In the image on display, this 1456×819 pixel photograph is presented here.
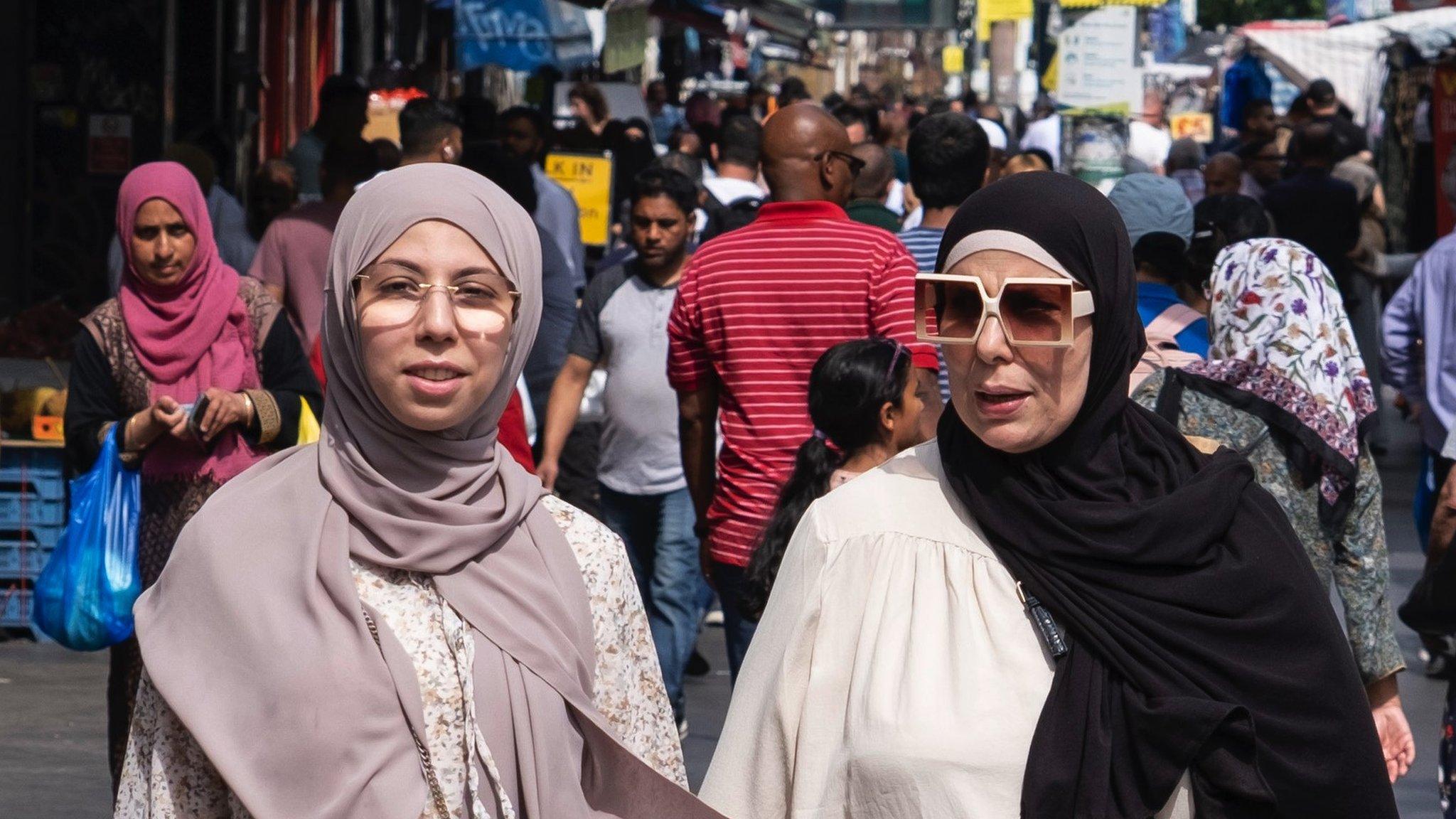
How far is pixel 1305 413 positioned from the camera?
14.9ft

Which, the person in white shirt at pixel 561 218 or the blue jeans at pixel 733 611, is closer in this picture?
the blue jeans at pixel 733 611

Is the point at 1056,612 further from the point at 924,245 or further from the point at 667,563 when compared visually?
the point at 667,563

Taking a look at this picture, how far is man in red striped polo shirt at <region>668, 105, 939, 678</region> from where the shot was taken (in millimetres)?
5508

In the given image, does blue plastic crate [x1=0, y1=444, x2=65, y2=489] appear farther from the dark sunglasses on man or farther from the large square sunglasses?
the large square sunglasses

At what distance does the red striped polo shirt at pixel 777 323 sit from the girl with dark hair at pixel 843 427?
375 mm

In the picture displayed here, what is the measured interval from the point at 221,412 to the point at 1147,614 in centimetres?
312

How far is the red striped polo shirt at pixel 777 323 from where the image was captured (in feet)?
18.1

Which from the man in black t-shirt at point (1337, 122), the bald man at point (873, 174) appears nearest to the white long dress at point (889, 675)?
the bald man at point (873, 174)

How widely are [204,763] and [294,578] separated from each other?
Answer: 263 mm

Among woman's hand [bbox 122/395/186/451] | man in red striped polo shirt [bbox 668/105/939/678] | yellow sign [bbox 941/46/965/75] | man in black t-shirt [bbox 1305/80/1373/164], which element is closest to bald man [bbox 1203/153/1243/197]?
man in black t-shirt [bbox 1305/80/1373/164]

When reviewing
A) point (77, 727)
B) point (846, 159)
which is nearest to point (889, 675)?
point (846, 159)

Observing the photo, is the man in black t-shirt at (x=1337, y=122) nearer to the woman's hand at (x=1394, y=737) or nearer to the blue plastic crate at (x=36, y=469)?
the blue plastic crate at (x=36, y=469)

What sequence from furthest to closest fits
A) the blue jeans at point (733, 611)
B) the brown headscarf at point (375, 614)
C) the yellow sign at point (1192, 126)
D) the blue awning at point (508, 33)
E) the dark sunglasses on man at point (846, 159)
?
the yellow sign at point (1192, 126) < the blue awning at point (508, 33) < the dark sunglasses on man at point (846, 159) < the blue jeans at point (733, 611) < the brown headscarf at point (375, 614)

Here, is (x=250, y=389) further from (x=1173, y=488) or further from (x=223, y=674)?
(x=1173, y=488)
